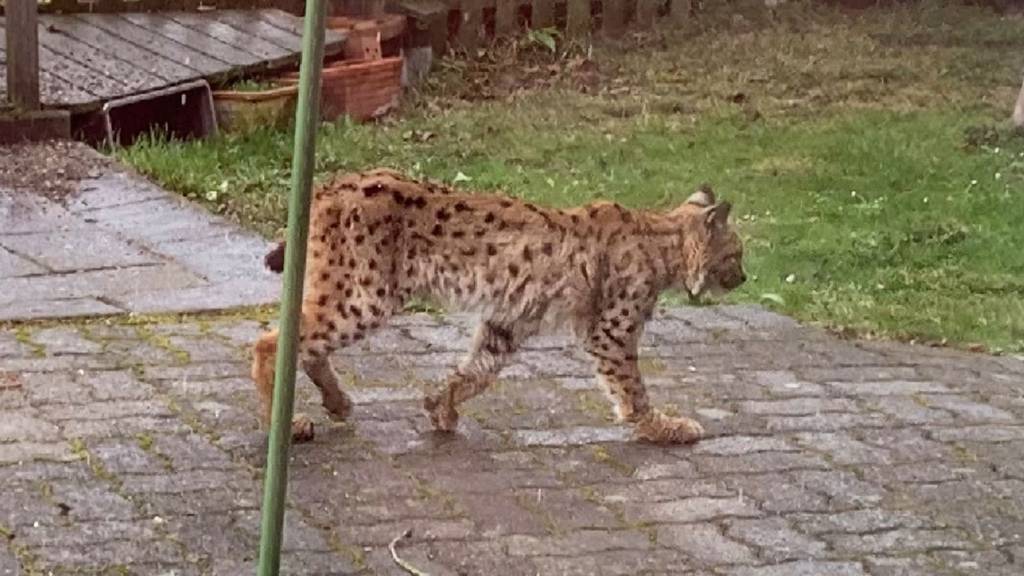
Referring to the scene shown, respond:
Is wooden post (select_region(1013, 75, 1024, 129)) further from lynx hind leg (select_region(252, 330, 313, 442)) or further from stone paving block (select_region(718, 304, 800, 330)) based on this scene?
lynx hind leg (select_region(252, 330, 313, 442))

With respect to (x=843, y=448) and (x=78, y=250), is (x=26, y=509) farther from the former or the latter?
(x=78, y=250)

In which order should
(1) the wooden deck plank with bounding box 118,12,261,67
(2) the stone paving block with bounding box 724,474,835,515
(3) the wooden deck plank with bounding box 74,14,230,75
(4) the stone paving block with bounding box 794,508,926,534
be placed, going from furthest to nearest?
(1) the wooden deck plank with bounding box 118,12,261,67 → (3) the wooden deck plank with bounding box 74,14,230,75 → (2) the stone paving block with bounding box 724,474,835,515 → (4) the stone paving block with bounding box 794,508,926,534

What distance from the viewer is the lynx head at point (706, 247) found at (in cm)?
498

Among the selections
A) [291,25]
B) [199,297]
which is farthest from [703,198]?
[291,25]

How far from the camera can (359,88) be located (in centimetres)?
913

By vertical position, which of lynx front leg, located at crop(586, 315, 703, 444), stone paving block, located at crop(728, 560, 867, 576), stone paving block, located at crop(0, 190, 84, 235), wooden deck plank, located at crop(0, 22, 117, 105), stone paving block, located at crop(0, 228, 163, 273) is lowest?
stone paving block, located at crop(0, 228, 163, 273)

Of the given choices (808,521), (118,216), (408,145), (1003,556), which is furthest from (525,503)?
(408,145)

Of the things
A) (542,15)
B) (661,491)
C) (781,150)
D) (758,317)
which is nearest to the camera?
(661,491)

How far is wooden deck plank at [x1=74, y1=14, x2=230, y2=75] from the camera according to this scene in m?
8.55

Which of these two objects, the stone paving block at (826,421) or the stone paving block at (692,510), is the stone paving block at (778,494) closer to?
the stone paving block at (692,510)

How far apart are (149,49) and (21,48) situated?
1.33 m

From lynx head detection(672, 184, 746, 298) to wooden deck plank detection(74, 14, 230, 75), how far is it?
399 cm

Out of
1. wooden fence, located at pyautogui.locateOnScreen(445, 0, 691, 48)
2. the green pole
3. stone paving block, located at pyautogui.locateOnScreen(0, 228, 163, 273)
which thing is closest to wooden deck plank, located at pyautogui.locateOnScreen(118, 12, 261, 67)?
wooden fence, located at pyautogui.locateOnScreen(445, 0, 691, 48)

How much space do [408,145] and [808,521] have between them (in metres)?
4.68
